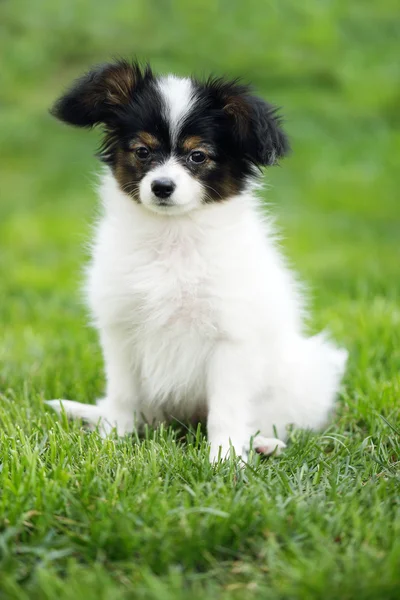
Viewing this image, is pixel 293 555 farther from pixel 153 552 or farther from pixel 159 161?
pixel 159 161

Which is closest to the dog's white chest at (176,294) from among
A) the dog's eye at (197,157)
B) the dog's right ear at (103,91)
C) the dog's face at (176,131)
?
the dog's face at (176,131)

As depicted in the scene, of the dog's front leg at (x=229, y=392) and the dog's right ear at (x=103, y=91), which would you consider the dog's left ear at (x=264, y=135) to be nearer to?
the dog's right ear at (x=103, y=91)

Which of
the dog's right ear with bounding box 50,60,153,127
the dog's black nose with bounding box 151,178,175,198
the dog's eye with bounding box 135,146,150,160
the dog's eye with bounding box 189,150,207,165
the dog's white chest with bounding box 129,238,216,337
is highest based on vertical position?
the dog's right ear with bounding box 50,60,153,127

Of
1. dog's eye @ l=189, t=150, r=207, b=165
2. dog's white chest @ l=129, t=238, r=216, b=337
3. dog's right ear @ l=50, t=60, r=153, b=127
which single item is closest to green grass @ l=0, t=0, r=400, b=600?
dog's white chest @ l=129, t=238, r=216, b=337

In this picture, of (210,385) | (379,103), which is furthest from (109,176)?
(379,103)

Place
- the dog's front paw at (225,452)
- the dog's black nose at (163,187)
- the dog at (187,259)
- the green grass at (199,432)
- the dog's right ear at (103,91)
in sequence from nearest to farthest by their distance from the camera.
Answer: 1. the green grass at (199,432)
2. the dog's front paw at (225,452)
3. the dog's black nose at (163,187)
4. the dog at (187,259)
5. the dog's right ear at (103,91)

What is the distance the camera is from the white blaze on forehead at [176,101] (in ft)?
11.0

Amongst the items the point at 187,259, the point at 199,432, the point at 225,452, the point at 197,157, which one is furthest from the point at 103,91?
the point at 225,452

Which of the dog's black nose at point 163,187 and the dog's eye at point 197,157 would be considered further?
the dog's eye at point 197,157

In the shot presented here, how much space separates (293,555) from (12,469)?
981mm

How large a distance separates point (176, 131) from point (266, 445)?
52.5 inches

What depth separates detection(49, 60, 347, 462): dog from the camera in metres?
3.40

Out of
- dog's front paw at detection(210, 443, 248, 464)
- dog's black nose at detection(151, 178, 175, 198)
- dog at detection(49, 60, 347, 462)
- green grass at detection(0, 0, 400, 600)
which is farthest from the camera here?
dog at detection(49, 60, 347, 462)

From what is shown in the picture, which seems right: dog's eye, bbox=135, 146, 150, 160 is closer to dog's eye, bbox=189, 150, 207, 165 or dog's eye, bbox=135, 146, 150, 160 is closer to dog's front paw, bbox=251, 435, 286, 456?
dog's eye, bbox=189, 150, 207, 165
